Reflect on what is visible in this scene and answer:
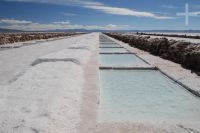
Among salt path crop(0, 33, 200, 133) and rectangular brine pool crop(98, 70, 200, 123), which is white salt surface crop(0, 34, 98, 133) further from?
rectangular brine pool crop(98, 70, 200, 123)

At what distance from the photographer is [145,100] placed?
10.4 m

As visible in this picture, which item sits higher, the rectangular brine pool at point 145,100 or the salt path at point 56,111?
the salt path at point 56,111

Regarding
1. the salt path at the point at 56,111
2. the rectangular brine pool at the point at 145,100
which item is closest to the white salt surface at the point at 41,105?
the salt path at the point at 56,111

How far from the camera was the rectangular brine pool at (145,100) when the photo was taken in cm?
846

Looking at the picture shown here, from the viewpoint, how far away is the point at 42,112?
6.81m

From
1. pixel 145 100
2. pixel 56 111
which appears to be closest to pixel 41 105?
pixel 56 111

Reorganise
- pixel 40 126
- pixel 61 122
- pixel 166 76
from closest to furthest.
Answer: pixel 40 126 → pixel 61 122 → pixel 166 76

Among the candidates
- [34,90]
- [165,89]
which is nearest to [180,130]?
[34,90]

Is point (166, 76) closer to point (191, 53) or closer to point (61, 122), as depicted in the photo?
point (191, 53)

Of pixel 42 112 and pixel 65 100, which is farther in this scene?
pixel 65 100

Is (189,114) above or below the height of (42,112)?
below

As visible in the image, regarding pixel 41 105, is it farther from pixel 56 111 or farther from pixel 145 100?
pixel 145 100

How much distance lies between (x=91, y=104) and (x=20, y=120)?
2.81 meters

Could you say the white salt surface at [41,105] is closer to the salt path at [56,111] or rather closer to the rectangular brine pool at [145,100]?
the salt path at [56,111]
